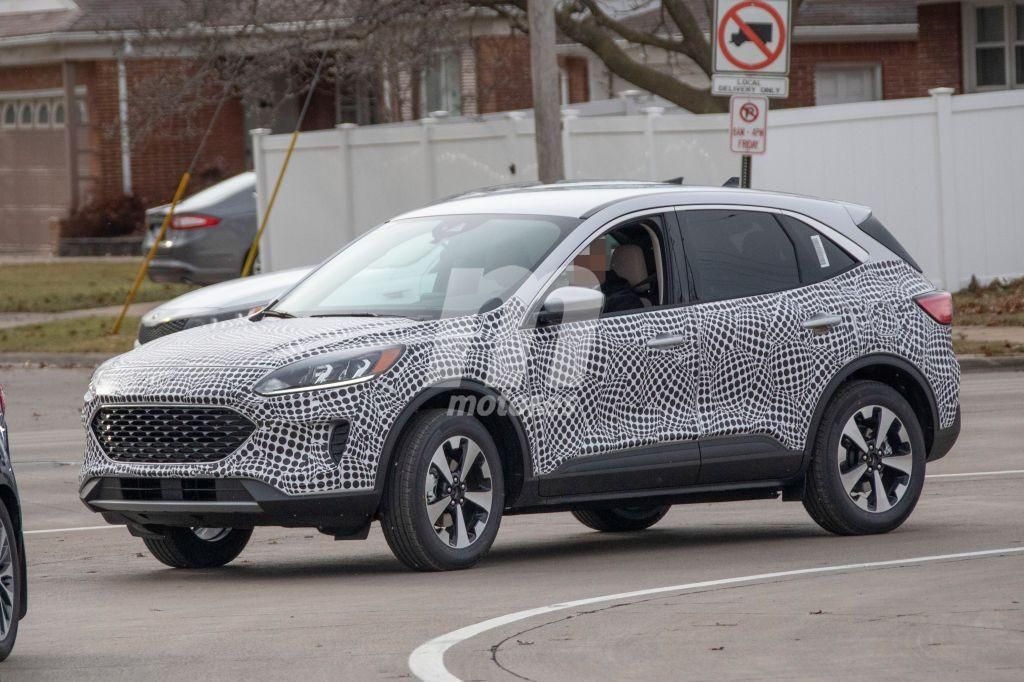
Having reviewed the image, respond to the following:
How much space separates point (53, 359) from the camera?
72.4ft

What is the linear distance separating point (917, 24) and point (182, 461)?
93.0ft

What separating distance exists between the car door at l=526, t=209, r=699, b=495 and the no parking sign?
833 cm

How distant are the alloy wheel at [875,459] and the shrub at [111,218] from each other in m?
30.2

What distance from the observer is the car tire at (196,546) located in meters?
9.39

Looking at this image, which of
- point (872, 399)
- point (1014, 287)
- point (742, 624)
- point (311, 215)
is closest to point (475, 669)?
point (742, 624)

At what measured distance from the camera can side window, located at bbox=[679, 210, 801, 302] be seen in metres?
9.76

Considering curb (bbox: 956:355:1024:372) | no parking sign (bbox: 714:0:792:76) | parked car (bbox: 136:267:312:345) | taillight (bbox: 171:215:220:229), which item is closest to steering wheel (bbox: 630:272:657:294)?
parked car (bbox: 136:267:312:345)

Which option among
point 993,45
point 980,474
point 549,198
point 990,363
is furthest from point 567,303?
point 993,45

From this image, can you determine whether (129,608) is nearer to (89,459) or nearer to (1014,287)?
(89,459)

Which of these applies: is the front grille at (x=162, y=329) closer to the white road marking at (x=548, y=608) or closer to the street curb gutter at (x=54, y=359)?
the street curb gutter at (x=54, y=359)

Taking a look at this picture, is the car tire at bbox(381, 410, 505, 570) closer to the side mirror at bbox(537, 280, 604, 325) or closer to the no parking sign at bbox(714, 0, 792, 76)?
the side mirror at bbox(537, 280, 604, 325)

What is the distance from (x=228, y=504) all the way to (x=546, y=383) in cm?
156

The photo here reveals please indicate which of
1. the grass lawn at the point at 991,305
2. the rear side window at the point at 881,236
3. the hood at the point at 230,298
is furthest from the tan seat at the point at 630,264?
the grass lawn at the point at 991,305

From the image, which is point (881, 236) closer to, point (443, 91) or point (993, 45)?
point (993, 45)
